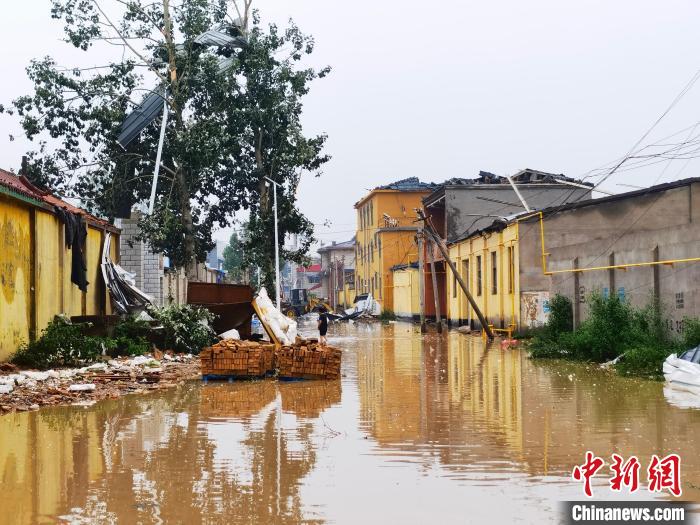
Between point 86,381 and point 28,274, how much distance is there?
15.1 ft

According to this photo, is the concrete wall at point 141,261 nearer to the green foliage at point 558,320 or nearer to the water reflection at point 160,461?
the green foliage at point 558,320

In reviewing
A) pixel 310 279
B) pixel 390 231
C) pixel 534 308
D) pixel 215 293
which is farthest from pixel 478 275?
pixel 310 279

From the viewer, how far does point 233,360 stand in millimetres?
18859

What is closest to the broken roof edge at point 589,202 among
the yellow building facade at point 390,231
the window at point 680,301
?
the window at point 680,301

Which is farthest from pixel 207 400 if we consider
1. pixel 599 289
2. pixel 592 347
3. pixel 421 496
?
pixel 599 289

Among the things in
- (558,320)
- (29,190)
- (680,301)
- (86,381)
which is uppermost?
(29,190)

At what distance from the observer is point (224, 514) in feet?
24.1

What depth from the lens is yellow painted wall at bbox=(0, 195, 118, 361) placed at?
19.5m

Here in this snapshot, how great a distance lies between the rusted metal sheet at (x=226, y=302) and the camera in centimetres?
2838

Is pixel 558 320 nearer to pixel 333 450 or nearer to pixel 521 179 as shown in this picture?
pixel 333 450

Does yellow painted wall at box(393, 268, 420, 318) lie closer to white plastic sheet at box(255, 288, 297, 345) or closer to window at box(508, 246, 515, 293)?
window at box(508, 246, 515, 293)

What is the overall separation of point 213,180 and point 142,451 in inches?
1375

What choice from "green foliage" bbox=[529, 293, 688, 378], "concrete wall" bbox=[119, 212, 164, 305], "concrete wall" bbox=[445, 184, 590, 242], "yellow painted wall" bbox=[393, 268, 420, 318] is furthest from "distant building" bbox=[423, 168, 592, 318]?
"green foliage" bbox=[529, 293, 688, 378]

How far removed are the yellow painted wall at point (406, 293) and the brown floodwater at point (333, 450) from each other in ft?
151
